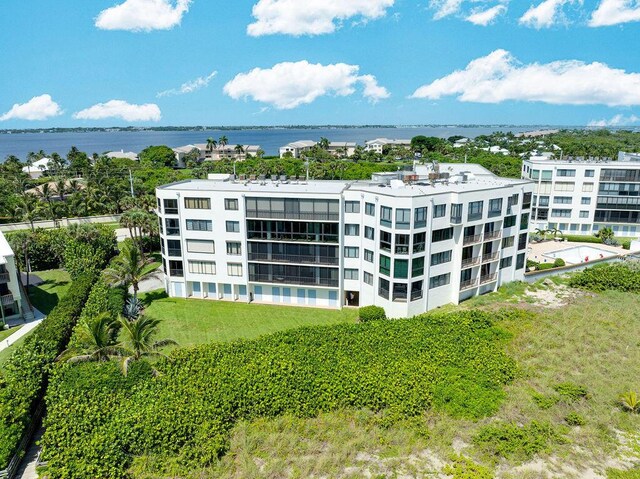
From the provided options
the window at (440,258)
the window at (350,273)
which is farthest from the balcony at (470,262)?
the window at (350,273)

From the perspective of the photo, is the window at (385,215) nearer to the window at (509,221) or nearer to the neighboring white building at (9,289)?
the window at (509,221)

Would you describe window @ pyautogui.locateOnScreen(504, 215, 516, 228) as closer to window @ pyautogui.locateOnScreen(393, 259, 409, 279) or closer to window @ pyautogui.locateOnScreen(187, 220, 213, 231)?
window @ pyautogui.locateOnScreen(393, 259, 409, 279)

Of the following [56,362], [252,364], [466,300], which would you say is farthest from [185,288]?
[466,300]

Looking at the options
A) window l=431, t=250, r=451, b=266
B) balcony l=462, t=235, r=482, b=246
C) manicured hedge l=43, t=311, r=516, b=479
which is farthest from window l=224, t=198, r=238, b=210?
balcony l=462, t=235, r=482, b=246

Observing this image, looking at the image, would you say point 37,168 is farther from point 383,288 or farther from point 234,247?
point 383,288

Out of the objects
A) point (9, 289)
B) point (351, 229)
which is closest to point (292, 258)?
point (351, 229)

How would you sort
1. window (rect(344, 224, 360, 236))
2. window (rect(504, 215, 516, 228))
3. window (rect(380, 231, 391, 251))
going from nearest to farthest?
window (rect(380, 231, 391, 251)) < window (rect(344, 224, 360, 236)) < window (rect(504, 215, 516, 228))
